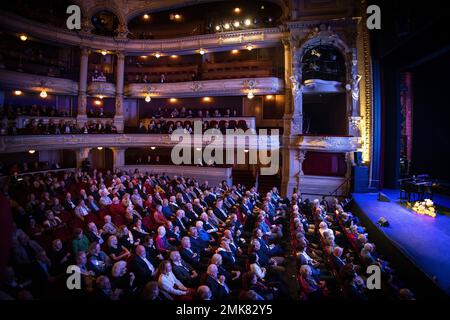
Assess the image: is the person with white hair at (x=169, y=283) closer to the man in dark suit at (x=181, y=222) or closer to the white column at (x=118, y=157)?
the man in dark suit at (x=181, y=222)

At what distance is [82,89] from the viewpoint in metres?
13.9

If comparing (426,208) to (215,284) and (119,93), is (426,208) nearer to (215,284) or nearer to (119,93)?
(215,284)

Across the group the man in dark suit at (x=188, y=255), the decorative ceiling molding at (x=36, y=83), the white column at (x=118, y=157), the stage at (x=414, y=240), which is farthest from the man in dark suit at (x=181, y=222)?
the decorative ceiling molding at (x=36, y=83)

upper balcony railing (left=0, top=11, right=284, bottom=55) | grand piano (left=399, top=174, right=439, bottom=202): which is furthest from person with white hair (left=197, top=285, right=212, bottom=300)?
upper balcony railing (left=0, top=11, right=284, bottom=55)

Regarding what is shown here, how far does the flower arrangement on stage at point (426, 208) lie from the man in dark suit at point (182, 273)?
6667 mm

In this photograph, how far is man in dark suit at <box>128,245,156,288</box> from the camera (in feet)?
12.9

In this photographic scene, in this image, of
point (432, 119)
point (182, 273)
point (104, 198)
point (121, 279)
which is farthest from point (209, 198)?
point (432, 119)

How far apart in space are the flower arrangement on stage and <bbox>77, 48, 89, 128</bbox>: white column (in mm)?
14543

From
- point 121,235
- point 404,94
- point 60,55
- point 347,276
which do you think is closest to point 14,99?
point 60,55

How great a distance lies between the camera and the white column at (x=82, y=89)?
1384 centimetres

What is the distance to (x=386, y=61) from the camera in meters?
10.5

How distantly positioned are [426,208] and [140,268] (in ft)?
25.3

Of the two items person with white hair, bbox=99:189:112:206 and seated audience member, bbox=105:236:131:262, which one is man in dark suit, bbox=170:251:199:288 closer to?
seated audience member, bbox=105:236:131:262
